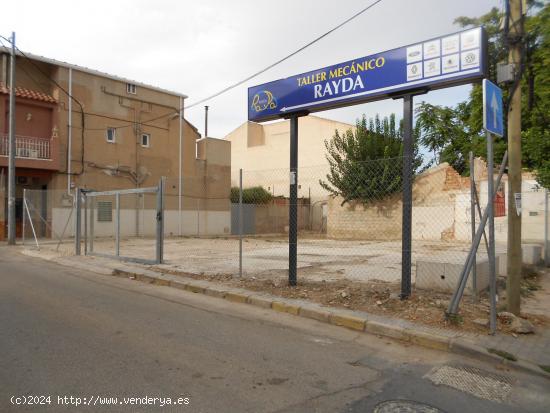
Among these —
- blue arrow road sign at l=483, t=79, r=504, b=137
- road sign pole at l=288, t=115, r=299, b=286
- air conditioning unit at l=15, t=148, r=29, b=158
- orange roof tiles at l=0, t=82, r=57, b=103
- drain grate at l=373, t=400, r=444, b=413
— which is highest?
orange roof tiles at l=0, t=82, r=57, b=103

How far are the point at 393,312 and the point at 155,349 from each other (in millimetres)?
3547

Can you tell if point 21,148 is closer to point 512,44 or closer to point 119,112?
point 119,112

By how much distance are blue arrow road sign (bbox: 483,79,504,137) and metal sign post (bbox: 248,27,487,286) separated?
511mm

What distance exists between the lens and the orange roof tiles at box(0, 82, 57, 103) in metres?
21.5

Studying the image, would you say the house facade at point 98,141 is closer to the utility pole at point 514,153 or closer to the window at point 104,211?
the window at point 104,211

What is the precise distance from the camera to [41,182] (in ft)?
78.7

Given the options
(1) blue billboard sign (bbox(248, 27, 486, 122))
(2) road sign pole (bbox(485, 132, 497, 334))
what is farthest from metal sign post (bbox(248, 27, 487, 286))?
(2) road sign pole (bbox(485, 132, 497, 334))

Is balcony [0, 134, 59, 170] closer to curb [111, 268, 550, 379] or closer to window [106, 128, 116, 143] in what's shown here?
window [106, 128, 116, 143]

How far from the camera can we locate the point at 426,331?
18.8 ft

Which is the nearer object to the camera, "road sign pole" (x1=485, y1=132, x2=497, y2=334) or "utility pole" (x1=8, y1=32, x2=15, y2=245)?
"road sign pole" (x1=485, y1=132, x2=497, y2=334)

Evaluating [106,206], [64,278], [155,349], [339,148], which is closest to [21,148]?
[106,206]

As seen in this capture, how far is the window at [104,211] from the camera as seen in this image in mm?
24203

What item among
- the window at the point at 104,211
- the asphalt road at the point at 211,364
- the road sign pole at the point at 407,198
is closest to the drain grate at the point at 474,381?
the asphalt road at the point at 211,364

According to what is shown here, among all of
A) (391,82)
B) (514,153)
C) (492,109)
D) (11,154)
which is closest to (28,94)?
(11,154)
